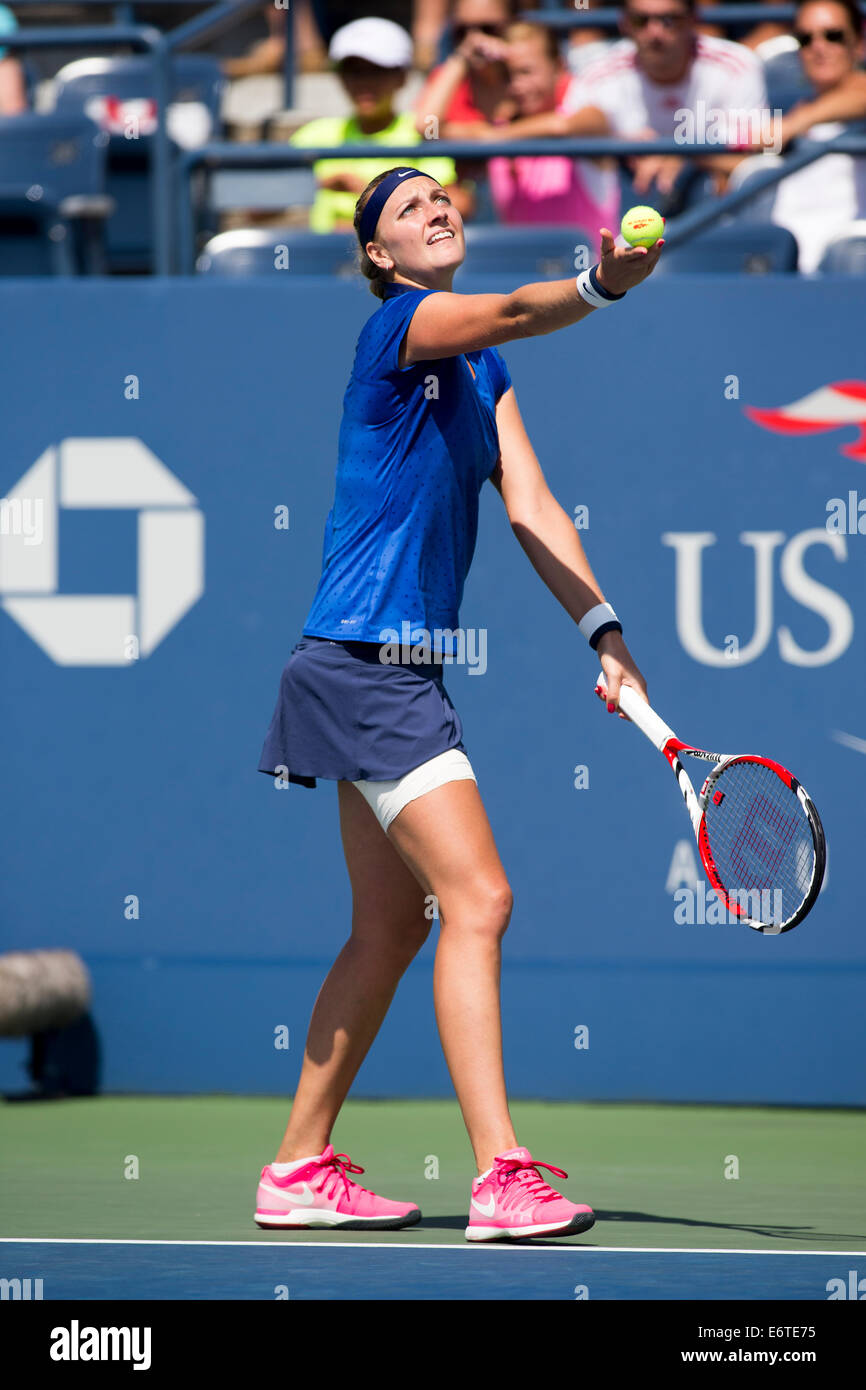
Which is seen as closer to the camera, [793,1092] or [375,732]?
[375,732]

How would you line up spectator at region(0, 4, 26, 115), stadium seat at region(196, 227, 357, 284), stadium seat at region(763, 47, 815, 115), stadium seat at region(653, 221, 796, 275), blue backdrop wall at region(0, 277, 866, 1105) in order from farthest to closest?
spectator at region(0, 4, 26, 115) → stadium seat at region(763, 47, 815, 115) → stadium seat at region(196, 227, 357, 284) → stadium seat at region(653, 221, 796, 275) → blue backdrop wall at region(0, 277, 866, 1105)

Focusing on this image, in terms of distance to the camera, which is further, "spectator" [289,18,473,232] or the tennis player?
"spectator" [289,18,473,232]

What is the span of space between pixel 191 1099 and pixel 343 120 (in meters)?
4.04

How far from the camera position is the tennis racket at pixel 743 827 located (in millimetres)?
3686

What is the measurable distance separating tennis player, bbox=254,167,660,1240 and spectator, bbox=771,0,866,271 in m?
3.24

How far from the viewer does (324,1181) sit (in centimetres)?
393

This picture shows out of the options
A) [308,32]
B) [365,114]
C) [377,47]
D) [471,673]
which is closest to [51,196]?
[365,114]

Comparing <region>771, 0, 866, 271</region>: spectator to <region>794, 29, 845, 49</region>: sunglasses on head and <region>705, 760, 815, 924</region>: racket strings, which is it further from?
<region>705, 760, 815, 924</region>: racket strings

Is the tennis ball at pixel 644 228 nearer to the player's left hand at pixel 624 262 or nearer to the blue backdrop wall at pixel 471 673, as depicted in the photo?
the player's left hand at pixel 624 262

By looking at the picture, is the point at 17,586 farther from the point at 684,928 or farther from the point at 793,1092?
the point at 793,1092

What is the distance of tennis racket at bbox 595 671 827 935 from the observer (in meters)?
3.69

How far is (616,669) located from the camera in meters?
3.74

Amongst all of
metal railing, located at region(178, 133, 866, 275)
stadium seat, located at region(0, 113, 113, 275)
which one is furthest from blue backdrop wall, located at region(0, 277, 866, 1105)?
stadium seat, located at region(0, 113, 113, 275)
